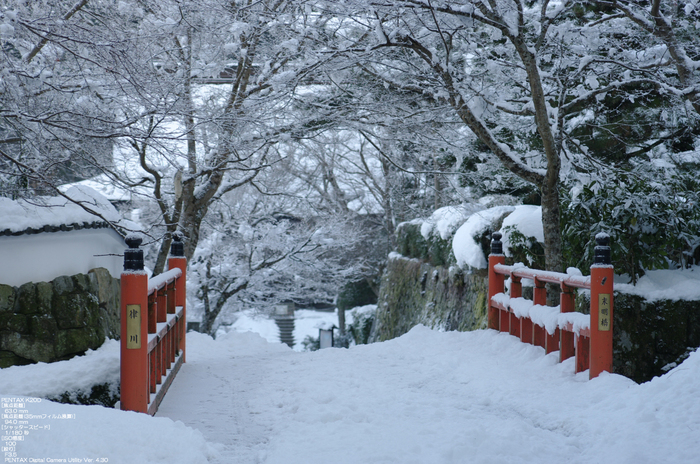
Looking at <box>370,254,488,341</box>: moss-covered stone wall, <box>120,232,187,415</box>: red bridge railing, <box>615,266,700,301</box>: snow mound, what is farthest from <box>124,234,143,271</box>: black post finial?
<box>370,254,488,341</box>: moss-covered stone wall

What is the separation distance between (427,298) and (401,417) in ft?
24.5

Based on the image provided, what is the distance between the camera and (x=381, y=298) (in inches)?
571

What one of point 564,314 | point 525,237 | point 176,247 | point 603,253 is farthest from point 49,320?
point 525,237

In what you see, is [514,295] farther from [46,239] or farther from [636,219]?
[46,239]

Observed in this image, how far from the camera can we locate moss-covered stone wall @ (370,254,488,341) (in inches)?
337

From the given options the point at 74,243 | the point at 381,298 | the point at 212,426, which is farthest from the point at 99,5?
the point at 381,298

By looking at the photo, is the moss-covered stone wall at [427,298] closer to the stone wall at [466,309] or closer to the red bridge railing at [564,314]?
the stone wall at [466,309]

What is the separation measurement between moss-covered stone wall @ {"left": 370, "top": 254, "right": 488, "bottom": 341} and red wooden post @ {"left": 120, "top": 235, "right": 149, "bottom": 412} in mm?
5588

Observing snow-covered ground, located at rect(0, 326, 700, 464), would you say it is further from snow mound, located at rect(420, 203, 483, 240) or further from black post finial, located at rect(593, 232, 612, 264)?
snow mound, located at rect(420, 203, 483, 240)

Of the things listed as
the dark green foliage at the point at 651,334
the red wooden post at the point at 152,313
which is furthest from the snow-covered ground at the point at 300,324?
the red wooden post at the point at 152,313

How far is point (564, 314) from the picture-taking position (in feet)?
14.6

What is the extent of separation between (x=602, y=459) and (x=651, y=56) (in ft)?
17.8

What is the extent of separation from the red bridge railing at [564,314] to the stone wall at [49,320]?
392 cm

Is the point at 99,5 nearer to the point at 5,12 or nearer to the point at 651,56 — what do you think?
the point at 5,12
